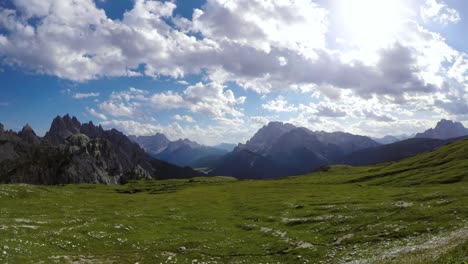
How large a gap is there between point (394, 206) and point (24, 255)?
168 feet

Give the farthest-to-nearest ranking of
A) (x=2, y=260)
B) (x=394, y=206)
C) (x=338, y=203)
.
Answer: (x=338, y=203), (x=394, y=206), (x=2, y=260)

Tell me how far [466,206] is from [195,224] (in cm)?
3929

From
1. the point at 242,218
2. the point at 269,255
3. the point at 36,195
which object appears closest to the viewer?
the point at 269,255

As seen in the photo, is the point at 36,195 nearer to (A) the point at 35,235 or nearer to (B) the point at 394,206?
(A) the point at 35,235

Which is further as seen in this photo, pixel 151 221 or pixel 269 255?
pixel 151 221

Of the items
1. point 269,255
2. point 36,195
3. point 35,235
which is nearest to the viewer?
point 269,255

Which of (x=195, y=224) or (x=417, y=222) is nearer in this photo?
(x=417, y=222)

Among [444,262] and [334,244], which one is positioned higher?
[444,262]

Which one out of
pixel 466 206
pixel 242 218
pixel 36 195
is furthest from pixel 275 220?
pixel 36 195

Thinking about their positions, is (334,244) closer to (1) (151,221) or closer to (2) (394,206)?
(2) (394,206)

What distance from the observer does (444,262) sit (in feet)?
71.9

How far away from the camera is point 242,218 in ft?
222

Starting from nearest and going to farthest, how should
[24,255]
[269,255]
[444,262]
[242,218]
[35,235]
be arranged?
[444,262], [24,255], [269,255], [35,235], [242,218]

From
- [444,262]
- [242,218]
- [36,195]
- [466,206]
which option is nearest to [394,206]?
[466,206]
